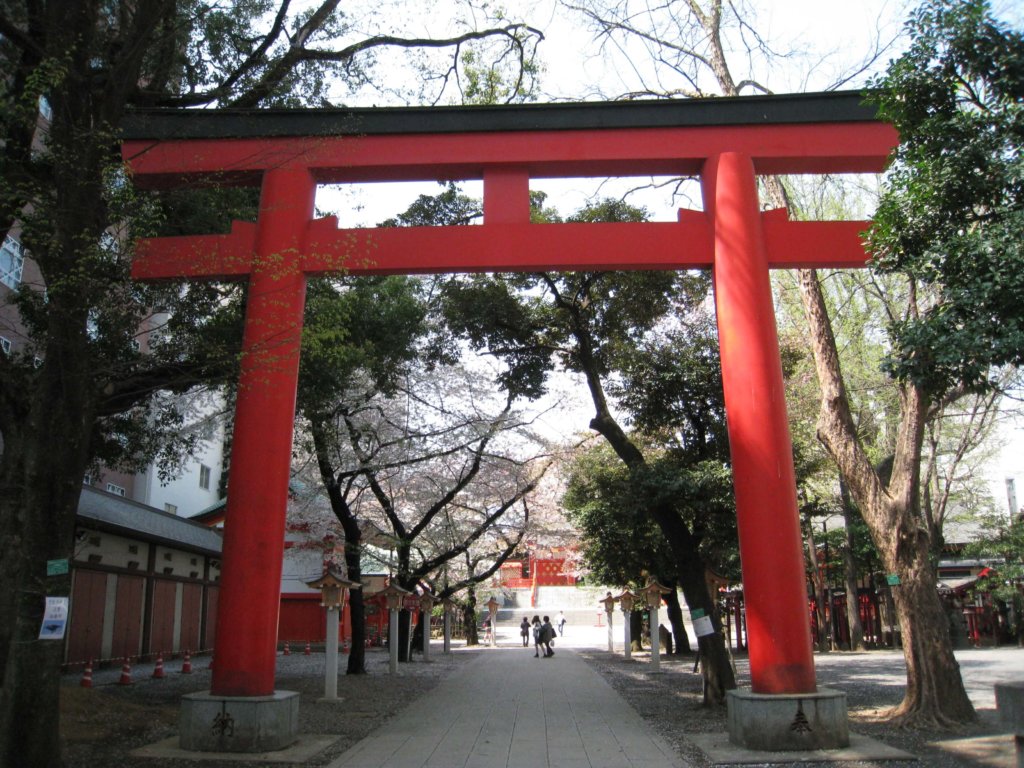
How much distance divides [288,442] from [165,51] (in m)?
4.88

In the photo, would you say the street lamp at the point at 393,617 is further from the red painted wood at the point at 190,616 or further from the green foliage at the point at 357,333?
the red painted wood at the point at 190,616

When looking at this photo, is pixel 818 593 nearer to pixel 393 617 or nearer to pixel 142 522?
pixel 393 617

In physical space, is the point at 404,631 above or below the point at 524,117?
below

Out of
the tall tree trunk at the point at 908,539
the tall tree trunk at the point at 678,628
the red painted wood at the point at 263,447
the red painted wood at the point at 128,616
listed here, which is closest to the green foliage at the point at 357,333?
the red painted wood at the point at 263,447

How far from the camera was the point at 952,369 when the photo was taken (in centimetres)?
573

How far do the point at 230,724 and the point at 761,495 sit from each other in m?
5.80

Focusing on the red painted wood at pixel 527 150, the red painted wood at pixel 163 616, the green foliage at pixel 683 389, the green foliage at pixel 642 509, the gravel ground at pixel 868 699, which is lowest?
the gravel ground at pixel 868 699

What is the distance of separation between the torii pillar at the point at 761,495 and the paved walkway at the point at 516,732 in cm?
120

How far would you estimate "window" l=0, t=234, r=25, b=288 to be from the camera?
592 inches

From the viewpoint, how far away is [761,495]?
324 inches

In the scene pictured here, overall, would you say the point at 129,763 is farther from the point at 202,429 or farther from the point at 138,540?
the point at 138,540

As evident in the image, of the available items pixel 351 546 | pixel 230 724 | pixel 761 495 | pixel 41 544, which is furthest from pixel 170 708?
pixel 761 495

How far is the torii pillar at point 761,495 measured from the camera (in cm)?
766

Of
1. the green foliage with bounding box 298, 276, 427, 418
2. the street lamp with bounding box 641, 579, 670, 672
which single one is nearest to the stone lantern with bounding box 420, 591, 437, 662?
the street lamp with bounding box 641, 579, 670, 672
